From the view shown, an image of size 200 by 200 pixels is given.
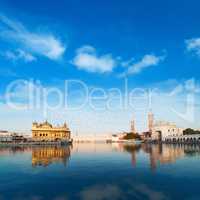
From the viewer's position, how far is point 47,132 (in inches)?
6742

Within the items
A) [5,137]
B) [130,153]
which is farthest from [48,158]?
[5,137]

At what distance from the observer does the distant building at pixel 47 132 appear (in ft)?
549

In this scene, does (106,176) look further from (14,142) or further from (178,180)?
(14,142)

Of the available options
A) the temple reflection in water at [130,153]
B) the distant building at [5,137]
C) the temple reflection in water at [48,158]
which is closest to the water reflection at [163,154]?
the temple reflection in water at [130,153]

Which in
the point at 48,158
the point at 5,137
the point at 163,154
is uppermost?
the point at 5,137

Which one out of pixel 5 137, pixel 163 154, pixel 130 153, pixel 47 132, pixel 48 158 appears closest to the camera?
pixel 48 158

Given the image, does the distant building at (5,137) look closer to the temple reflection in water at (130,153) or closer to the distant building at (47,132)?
the distant building at (47,132)

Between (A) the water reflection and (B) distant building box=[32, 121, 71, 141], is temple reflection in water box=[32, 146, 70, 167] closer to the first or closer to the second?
(A) the water reflection

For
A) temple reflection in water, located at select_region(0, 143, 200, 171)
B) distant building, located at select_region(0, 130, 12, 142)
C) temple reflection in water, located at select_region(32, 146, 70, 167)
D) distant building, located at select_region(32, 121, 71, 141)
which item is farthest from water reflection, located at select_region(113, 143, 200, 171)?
distant building, located at select_region(0, 130, 12, 142)

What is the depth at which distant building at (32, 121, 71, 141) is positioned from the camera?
167m

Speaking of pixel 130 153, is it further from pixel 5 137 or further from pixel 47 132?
pixel 5 137

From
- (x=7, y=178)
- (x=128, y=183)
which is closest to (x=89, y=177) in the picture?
(x=128, y=183)

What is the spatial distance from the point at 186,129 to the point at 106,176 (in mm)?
173174

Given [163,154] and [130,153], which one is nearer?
[163,154]
